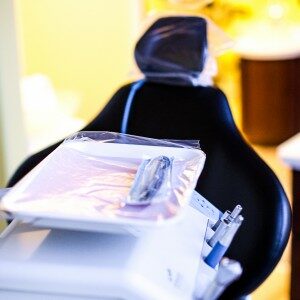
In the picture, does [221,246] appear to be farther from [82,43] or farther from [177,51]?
[82,43]

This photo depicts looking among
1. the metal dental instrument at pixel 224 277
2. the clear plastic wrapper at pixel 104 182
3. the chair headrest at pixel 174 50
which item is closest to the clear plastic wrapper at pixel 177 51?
the chair headrest at pixel 174 50

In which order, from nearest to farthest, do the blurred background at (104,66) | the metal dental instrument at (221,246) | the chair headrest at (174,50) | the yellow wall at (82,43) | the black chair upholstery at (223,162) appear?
the metal dental instrument at (221,246) → the black chair upholstery at (223,162) → the chair headrest at (174,50) → the blurred background at (104,66) → the yellow wall at (82,43)

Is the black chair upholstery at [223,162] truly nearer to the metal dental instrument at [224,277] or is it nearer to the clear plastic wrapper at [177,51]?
the clear plastic wrapper at [177,51]

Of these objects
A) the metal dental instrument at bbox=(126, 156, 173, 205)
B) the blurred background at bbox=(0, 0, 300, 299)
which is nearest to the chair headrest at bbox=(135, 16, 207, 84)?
the blurred background at bbox=(0, 0, 300, 299)

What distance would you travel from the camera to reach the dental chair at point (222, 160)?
1102 mm

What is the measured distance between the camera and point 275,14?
3527 millimetres

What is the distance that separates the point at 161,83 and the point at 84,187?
53 cm

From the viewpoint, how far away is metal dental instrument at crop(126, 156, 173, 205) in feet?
2.78

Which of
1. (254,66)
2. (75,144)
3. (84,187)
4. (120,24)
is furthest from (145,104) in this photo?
(254,66)

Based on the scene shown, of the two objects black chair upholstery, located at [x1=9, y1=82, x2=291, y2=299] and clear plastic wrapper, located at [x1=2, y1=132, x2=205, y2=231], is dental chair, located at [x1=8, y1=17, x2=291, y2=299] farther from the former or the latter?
clear plastic wrapper, located at [x1=2, y1=132, x2=205, y2=231]

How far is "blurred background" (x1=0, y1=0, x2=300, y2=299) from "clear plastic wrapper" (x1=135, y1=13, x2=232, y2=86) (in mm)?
118

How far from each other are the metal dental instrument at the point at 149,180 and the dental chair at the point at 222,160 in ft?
0.86

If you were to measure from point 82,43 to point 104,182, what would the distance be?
2.19 metres

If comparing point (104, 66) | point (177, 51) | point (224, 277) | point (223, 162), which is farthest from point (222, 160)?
point (104, 66)
